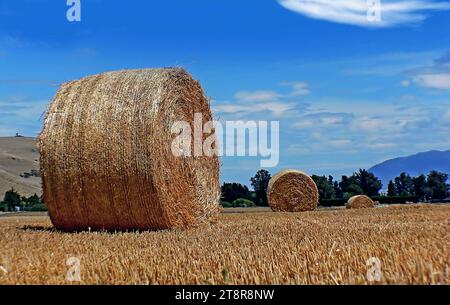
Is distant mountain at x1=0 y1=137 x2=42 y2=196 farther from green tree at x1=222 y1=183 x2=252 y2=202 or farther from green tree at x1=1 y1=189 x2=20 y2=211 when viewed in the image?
green tree at x1=222 y1=183 x2=252 y2=202

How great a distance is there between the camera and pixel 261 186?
43.3 metres

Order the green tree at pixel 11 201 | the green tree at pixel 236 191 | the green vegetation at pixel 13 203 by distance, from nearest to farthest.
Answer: the green vegetation at pixel 13 203 < the green tree at pixel 11 201 < the green tree at pixel 236 191

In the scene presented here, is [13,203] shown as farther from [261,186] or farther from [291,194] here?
[291,194]

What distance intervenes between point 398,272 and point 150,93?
22.1ft

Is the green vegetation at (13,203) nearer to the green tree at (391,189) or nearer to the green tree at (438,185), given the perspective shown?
the green tree at (391,189)

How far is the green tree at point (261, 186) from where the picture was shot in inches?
1601

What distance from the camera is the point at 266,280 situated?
15.4ft

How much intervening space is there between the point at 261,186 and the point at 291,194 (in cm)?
2229

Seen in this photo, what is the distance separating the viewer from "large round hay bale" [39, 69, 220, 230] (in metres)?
10.1

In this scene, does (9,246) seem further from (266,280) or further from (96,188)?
(266,280)

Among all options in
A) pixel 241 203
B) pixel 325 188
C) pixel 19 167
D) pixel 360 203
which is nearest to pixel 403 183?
pixel 325 188

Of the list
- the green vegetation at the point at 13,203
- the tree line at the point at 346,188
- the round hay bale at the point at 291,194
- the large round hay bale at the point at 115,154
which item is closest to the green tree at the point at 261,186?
the tree line at the point at 346,188

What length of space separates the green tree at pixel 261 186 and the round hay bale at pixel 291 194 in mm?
17913
